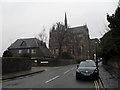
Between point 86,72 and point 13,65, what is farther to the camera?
point 13,65

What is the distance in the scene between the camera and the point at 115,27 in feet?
52.7

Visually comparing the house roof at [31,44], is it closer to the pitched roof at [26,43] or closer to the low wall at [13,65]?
the pitched roof at [26,43]

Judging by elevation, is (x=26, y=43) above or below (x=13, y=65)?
above

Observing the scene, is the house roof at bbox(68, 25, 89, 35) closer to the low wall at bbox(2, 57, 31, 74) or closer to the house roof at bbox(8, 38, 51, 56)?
the house roof at bbox(8, 38, 51, 56)

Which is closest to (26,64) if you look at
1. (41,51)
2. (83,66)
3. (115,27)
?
(83,66)

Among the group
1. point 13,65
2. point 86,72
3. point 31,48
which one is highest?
point 31,48

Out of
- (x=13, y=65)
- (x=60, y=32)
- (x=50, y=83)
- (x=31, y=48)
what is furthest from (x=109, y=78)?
(x=31, y=48)

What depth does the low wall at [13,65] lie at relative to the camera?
23.8 metres

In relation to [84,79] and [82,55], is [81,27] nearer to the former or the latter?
[82,55]

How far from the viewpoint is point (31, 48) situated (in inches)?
3115

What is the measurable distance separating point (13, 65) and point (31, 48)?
174ft

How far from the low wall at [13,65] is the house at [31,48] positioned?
44.9 meters

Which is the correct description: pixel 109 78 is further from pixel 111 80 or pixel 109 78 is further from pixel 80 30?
pixel 80 30

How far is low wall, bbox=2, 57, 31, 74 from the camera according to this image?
78.2 feet
